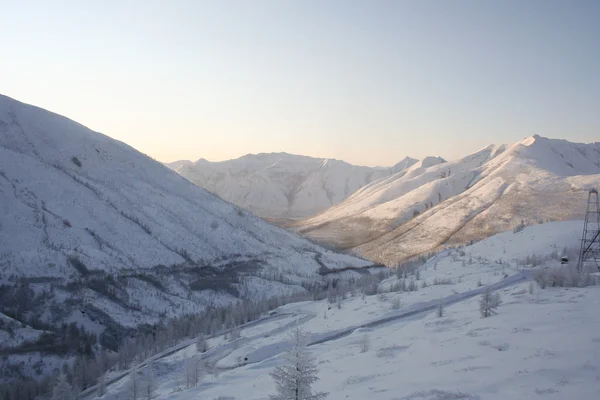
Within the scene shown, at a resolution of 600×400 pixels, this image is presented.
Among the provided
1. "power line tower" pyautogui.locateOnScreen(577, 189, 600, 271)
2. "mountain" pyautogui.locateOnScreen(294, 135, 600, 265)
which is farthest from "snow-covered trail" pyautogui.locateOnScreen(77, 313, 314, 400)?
"mountain" pyautogui.locateOnScreen(294, 135, 600, 265)

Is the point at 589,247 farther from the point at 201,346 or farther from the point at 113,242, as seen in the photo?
the point at 113,242

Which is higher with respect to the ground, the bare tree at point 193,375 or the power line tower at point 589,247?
the power line tower at point 589,247

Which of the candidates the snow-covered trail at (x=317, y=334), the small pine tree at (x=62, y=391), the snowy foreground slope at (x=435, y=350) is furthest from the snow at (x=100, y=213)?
the snowy foreground slope at (x=435, y=350)

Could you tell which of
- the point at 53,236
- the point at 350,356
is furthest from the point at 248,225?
the point at 350,356

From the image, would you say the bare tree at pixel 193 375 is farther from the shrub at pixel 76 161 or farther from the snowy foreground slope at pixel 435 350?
Result: the shrub at pixel 76 161

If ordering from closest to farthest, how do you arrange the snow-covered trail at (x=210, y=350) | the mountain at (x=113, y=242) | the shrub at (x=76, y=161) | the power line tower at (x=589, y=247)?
the power line tower at (x=589, y=247) → the snow-covered trail at (x=210, y=350) → the mountain at (x=113, y=242) → the shrub at (x=76, y=161)

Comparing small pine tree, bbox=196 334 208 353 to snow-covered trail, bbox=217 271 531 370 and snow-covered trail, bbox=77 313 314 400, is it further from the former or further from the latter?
snow-covered trail, bbox=217 271 531 370

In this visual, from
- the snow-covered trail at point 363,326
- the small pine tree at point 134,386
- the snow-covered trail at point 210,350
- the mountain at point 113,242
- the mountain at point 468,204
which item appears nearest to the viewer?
the small pine tree at point 134,386

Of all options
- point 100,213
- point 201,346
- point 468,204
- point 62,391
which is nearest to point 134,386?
point 62,391
